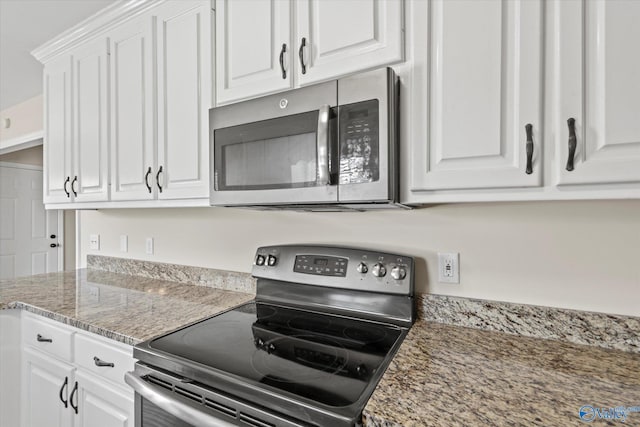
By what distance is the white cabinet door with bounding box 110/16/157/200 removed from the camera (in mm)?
1685

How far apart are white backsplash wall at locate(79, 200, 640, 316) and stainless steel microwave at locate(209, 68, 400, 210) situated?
0.28 meters

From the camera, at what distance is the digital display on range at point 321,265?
4.47ft

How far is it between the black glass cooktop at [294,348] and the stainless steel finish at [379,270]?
0.19 metres

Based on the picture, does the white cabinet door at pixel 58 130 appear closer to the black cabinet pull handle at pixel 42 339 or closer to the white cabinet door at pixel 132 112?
the white cabinet door at pixel 132 112

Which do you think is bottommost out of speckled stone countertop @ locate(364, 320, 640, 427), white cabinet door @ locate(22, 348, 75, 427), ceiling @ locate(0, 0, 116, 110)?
white cabinet door @ locate(22, 348, 75, 427)

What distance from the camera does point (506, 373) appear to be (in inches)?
34.2

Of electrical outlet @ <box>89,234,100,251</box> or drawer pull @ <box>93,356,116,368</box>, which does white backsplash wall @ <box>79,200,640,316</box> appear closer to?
drawer pull @ <box>93,356,116,368</box>

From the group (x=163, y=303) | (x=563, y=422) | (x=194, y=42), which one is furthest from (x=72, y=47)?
(x=563, y=422)

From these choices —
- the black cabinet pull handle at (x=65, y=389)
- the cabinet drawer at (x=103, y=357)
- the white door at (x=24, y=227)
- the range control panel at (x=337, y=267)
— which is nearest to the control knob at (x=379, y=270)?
the range control panel at (x=337, y=267)

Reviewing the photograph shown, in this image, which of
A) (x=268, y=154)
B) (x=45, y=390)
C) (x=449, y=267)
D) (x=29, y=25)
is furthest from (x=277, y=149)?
(x=29, y=25)

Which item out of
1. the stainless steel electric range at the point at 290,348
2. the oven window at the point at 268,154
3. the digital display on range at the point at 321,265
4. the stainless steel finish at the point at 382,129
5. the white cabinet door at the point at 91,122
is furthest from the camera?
the white cabinet door at the point at 91,122

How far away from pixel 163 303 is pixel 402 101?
1.34 metres

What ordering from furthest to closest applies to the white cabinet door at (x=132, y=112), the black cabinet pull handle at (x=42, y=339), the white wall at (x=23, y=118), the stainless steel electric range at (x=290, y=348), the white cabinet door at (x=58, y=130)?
the white wall at (x=23, y=118) < the white cabinet door at (x=58, y=130) < the white cabinet door at (x=132, y=112) < the black cabinet pull handle at (x=42, y=339) < the stainless steel electric range at (x=290, y=348)

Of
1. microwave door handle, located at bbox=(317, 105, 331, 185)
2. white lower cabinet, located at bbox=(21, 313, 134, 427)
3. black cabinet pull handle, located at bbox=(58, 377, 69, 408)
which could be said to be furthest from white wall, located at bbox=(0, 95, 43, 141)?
microwave door handle, located at bbox=(317, 105, 331, 185)
